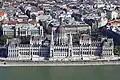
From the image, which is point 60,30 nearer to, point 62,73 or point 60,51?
point 60,51

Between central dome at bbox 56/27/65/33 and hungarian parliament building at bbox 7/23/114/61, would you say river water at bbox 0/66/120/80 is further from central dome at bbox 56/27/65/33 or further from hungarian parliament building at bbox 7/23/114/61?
central dome at bbox 56/27/65/33

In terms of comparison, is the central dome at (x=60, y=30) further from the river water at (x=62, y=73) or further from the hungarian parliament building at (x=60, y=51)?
the river water at (x=62, y=73)

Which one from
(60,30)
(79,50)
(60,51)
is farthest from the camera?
(60,30)

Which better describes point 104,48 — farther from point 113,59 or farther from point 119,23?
point 119,23

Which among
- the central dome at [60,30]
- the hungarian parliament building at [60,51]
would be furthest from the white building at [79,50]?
the central dome at [60,30]

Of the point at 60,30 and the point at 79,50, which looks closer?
the point at 79,50

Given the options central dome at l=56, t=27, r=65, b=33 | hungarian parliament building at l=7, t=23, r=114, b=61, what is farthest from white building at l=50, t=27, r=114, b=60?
central dome at l=56, t=27, r=65, b=33

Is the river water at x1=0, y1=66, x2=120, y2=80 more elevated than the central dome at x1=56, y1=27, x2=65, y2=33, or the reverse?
the central dome at x1=56, y1=27, x2=65, y2=33

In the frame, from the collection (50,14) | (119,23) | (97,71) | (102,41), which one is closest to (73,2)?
(50,14)

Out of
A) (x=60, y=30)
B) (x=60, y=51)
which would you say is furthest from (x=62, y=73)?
(x=60, y=30)
